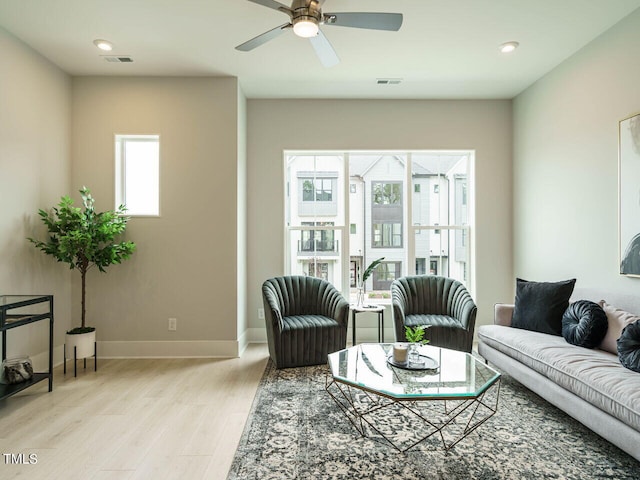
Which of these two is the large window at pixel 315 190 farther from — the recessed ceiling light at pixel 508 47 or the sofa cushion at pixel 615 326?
the sofa cushion at pixel 615 326

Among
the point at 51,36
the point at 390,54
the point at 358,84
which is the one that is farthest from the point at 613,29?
the point at 51,36

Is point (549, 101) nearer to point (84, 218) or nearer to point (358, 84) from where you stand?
point (358, 84)

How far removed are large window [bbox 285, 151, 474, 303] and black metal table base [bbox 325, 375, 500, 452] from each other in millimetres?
2146

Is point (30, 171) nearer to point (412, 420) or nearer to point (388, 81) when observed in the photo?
point (388, 81)

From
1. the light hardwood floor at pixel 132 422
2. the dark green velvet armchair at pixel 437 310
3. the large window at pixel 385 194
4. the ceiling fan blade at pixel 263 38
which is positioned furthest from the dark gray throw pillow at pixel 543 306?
the ceiling fan blade at pixel 263 38

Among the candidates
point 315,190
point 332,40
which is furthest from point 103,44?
point 315,190

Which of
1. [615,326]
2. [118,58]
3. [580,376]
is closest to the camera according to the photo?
[580,376]

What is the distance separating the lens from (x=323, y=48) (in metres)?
2.74

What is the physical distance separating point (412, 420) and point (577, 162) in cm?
281

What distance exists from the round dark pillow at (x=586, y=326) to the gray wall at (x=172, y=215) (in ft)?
10.0

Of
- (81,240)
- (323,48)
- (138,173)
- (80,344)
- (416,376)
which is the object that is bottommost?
(80,344)

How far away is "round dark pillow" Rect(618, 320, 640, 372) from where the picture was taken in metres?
2.31

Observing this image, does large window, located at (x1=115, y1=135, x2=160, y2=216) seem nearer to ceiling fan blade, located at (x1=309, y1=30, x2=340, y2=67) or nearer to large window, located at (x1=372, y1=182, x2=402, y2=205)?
ceiling fan blade, located at (x1=309, y1=30, x2=340, y2=67)

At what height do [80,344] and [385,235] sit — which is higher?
[385,235]
